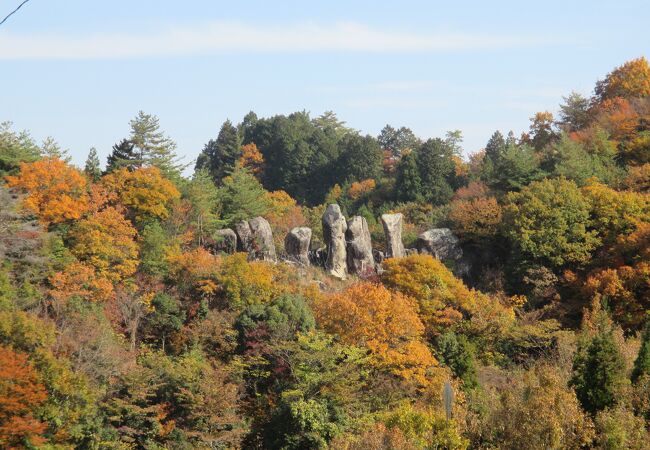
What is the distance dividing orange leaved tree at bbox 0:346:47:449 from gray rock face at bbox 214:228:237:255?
13.4 metres

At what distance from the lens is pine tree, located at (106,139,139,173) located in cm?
3853

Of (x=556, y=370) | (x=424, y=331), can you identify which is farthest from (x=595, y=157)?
(x=556, y=370)

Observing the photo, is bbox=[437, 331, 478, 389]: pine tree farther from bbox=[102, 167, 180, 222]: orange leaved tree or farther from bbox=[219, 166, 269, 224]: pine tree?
bbox=[219, 166, 269, 224]: pine tree

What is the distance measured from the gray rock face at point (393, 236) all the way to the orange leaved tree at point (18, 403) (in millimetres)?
15870

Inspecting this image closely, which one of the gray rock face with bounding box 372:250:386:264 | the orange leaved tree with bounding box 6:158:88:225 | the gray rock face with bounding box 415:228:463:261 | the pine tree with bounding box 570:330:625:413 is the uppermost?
the orange leaved tree with bounding box 6:158:88:225

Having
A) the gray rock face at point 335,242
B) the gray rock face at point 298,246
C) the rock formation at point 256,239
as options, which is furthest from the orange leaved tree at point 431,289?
the rock formation at point 256,239

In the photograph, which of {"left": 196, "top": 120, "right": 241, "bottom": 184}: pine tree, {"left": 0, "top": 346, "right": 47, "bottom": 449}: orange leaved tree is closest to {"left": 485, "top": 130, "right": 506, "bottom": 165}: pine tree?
{"left": 196, "top": 120, "right": 241, "bottom": 184}: pine tree

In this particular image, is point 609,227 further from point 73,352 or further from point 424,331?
point 73,352

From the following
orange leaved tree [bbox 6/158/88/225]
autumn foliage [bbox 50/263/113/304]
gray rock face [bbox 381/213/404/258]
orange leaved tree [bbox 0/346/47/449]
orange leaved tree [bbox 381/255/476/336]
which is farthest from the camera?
gray rock face [bbox 381/213/404/258]

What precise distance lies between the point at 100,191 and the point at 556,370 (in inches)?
663

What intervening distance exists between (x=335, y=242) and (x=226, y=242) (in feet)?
13.6

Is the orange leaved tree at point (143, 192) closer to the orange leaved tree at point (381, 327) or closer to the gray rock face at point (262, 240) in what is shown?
the gray rock face at point (262, 240)

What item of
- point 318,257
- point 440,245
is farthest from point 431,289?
point 318,257

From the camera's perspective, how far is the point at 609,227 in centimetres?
3403
